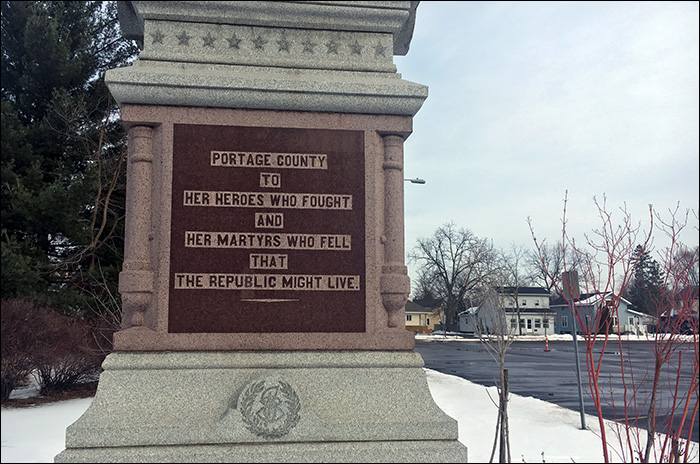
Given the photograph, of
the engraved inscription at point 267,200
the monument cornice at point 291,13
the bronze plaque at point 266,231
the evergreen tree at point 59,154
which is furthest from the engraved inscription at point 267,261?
the evergreen tree at point 59,154

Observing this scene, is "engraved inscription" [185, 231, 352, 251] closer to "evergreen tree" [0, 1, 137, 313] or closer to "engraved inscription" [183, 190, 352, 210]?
"engraved inscription" [183, 190, 352, 210]

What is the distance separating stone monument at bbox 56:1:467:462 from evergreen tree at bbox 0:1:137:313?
10.6m

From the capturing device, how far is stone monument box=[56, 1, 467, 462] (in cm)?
444

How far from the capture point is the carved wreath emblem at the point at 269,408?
4.40m

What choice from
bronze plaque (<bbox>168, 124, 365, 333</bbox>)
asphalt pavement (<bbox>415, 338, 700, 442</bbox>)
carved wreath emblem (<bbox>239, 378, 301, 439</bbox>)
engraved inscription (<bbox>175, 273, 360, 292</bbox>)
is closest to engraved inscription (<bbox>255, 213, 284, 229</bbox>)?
bronze plaque (<bbox>168, 124, 365, 333</bbox>)

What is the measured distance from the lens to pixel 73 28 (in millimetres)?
18219

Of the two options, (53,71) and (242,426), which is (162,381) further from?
(53,71)

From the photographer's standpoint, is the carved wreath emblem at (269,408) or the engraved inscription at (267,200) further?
the engraved inscription at (267,200)

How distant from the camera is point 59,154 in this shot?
17094mm

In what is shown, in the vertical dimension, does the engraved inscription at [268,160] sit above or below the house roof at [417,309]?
above

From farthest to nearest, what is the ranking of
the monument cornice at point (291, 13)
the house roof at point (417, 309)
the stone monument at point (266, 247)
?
the house roof at point (417, 309), the monument cornice at point (291, 13), the stone monument at point (266, 247)

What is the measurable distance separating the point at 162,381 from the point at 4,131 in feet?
44.8

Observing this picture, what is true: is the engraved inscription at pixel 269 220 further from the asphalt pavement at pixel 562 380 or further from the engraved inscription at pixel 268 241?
the asphalt pavement at pixel 562 380

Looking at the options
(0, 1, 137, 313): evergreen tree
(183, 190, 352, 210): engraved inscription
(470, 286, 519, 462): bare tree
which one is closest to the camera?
(183, 190, 352, 210): engraved inscription
